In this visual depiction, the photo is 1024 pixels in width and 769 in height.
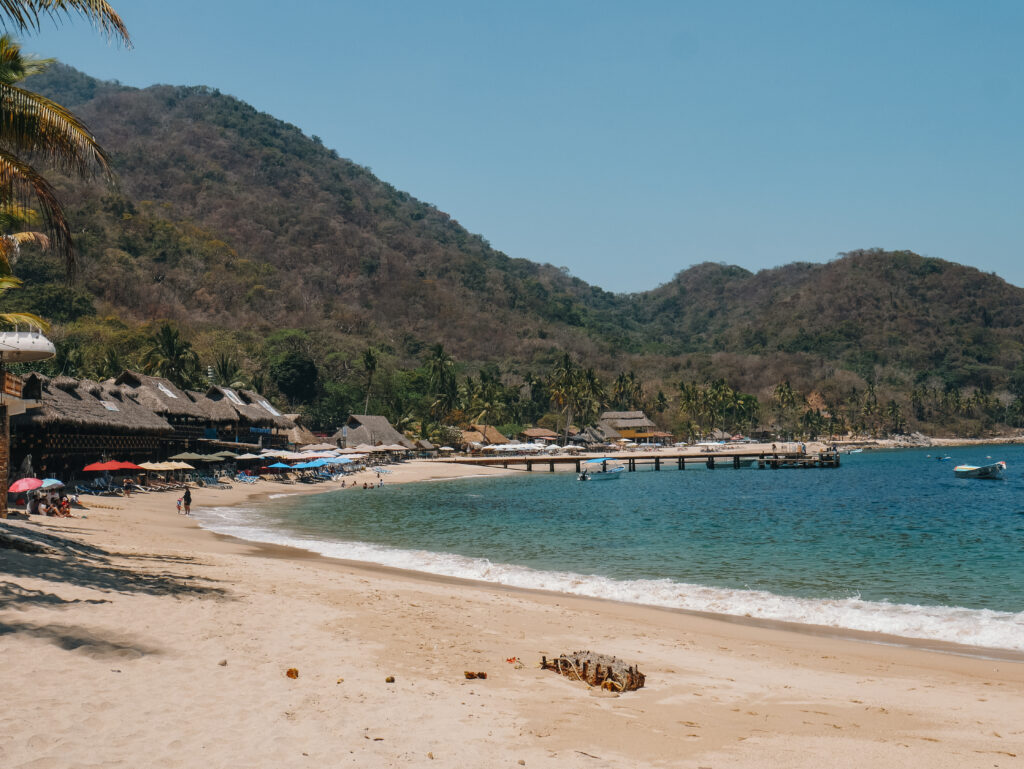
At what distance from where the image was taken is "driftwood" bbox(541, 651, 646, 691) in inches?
332

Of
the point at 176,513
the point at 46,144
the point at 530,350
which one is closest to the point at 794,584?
the point at 46,144

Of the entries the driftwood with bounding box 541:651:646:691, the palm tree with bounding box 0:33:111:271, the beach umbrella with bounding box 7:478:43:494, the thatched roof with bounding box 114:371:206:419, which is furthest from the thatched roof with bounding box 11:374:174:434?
the driftwood with bounding box 541:651:646:691

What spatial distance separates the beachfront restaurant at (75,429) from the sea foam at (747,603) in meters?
16.6

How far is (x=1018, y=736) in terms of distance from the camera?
7.40 m

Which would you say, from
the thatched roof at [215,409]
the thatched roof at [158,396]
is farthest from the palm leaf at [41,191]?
the thatched roof at [215,409]

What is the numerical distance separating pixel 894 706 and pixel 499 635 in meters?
5.32

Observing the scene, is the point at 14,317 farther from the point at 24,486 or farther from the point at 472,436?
the point at 472,436

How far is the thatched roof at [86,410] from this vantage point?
31.8 meters

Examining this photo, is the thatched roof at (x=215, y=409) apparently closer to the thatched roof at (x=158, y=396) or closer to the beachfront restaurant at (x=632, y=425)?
the thatched roof at (x=158, y=396)

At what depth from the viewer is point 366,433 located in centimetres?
7525

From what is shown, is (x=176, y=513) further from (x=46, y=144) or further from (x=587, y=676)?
(x=587, y=676)

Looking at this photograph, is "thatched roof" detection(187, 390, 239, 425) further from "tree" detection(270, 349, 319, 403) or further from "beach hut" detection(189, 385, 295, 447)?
"tree" detection(270, 349, 319, 403)

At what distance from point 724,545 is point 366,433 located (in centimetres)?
5506

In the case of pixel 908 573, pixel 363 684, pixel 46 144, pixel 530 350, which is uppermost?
pixel 530 350
